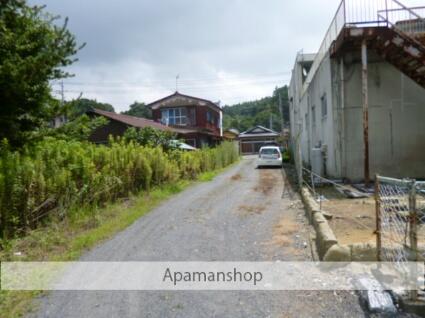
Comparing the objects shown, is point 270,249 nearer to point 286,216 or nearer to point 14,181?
point 286,216

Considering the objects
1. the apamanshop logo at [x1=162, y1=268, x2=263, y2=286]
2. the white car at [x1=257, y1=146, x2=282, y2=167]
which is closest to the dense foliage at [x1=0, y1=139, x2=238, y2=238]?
the apamanshop logo at [x1=162, y1=268, x2=263, y2=286]

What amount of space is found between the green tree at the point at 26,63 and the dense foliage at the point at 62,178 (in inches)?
34.1

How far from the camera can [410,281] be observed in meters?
3.56

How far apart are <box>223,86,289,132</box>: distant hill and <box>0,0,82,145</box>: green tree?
64244mm

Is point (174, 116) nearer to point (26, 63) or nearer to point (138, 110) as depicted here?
point (26, 63)

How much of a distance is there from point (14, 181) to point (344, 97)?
9.94 meters

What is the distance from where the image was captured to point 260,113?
309 feet

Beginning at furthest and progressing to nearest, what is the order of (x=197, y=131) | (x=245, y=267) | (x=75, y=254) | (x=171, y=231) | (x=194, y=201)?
1. (x=197, y=131)
2. (x=194, y=201)
3. (x=171, y=231)
4. (x=75, y=254)
5. (x=245, y=267)

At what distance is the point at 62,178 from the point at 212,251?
12.1ft

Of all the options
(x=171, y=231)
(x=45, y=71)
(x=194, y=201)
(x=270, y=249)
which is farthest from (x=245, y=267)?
(x=45, y=71)

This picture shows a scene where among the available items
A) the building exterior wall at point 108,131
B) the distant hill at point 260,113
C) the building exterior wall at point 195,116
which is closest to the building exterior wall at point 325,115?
the building exterior wall at point 108,131

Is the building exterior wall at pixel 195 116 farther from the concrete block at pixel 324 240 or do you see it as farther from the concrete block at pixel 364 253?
the concrete block at pixel 364 253

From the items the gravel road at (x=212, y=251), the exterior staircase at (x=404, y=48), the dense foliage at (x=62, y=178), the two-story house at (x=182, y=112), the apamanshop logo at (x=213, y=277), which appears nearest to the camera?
the gravel road at (x=212, y=251)

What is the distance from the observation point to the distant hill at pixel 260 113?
88375 mm
